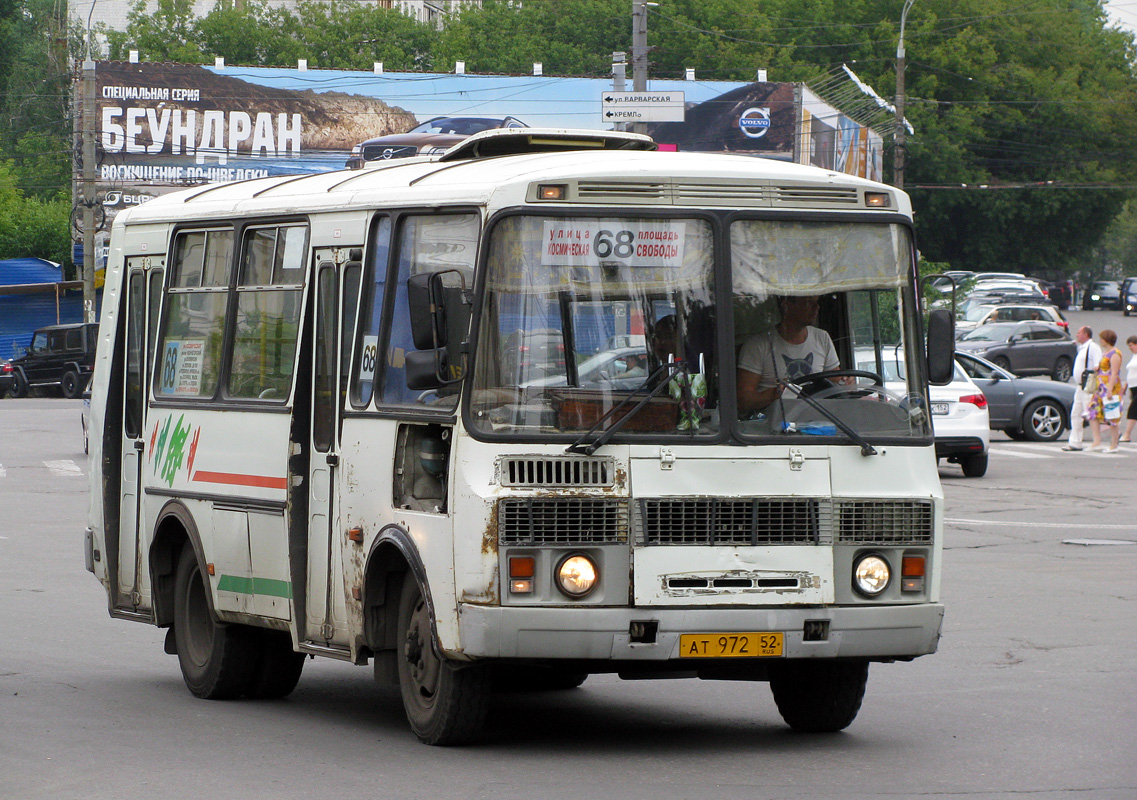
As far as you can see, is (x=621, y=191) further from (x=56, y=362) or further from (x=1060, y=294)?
(x=1060, y=294)

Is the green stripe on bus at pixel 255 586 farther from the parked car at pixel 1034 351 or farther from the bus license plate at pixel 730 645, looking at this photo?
the parked car at pixel 1034 351

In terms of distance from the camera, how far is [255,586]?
8.77 metres

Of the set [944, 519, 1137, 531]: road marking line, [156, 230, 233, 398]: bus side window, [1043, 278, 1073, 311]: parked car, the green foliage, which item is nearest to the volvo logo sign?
the green foliage

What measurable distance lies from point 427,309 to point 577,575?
1.16 m

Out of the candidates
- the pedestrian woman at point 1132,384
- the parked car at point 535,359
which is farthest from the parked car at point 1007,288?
the parked car at point 535,359

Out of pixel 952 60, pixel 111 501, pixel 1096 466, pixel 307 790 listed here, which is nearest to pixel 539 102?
pixel 952 60

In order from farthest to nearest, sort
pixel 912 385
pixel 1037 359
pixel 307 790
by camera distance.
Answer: pixel 1037 359 < pixel 912 385 < pixel 307 790

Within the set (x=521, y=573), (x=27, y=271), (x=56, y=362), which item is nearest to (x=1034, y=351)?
(x=56, y=362)

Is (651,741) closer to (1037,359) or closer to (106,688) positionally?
(106,688)

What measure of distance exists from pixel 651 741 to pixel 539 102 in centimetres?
5458

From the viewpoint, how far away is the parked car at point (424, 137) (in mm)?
54719

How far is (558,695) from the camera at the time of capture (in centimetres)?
934

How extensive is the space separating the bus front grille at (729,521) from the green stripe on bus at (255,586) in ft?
7.12

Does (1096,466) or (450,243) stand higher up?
(450,243)
